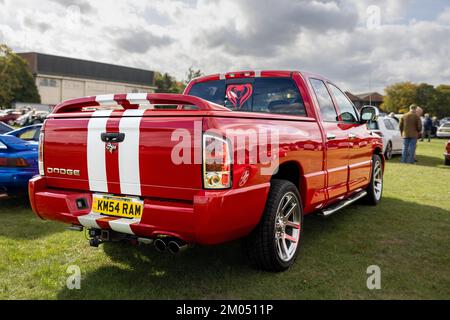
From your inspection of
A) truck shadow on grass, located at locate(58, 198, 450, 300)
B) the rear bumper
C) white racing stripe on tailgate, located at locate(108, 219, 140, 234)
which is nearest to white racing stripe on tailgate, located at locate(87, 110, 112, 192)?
the rear bumper

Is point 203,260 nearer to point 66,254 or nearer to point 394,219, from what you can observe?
point 66,254

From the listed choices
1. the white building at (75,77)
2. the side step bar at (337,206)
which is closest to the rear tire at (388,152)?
the side step bar at (337,206)

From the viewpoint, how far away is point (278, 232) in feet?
11.1

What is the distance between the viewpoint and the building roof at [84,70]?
70931 mm

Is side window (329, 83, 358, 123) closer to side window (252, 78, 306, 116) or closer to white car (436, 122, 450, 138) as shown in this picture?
side window (252, 78, 306, 116)

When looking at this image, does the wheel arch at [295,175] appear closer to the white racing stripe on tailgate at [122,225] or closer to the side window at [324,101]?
the side window at [324,101]

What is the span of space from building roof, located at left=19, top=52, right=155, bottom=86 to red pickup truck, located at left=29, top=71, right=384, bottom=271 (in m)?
74.4

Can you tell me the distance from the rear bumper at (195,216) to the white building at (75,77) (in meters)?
73.3

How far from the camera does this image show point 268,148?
3064mm

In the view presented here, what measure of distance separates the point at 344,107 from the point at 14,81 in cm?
6157

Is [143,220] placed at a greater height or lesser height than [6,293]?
greater

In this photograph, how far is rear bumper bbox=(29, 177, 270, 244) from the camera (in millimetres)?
2623
